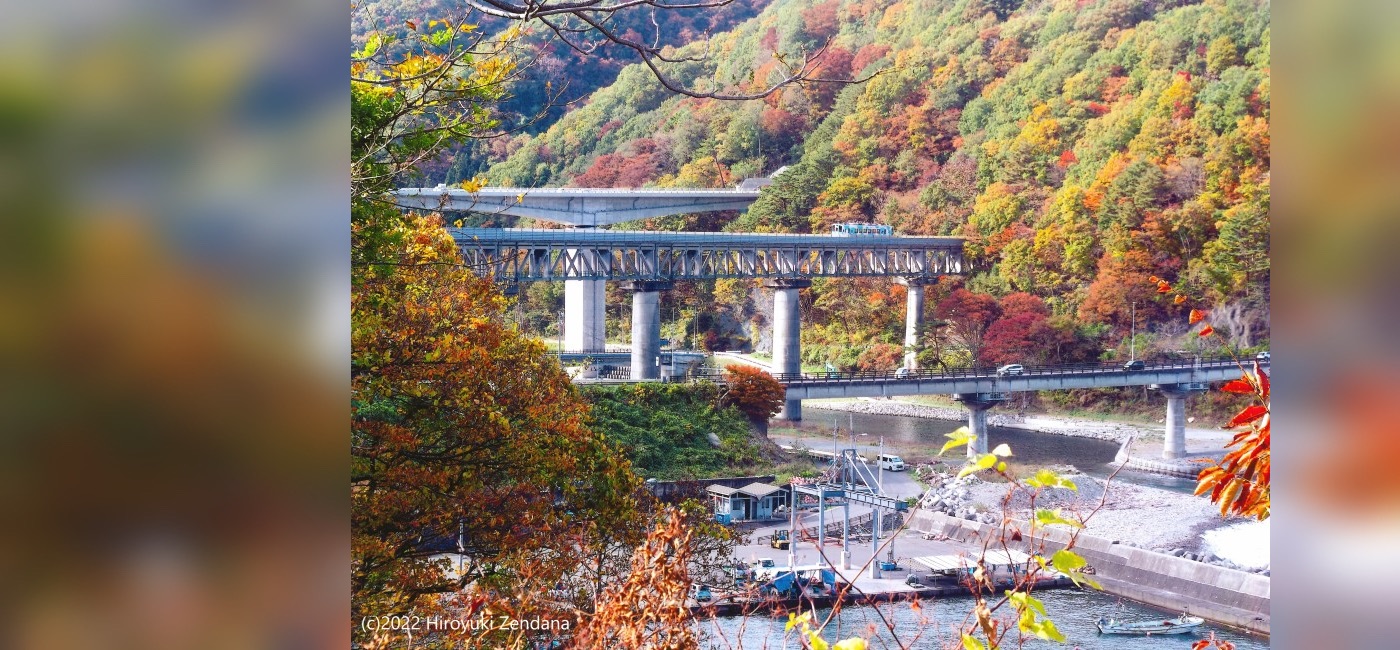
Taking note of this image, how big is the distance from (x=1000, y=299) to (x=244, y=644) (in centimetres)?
1167

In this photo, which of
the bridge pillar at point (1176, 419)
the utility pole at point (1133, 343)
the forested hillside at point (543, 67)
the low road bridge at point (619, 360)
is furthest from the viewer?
the utility pole at point (1133, 343)

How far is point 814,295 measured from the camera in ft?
36.7

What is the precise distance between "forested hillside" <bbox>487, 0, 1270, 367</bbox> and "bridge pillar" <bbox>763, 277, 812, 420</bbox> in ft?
1.15

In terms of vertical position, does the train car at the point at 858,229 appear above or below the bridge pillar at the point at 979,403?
above

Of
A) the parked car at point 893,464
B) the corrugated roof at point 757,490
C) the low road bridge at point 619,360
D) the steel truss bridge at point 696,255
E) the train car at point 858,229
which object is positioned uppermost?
the train car at point 858,229

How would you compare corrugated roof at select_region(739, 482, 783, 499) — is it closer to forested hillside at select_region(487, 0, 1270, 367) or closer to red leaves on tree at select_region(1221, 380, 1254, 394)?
forested hillside at select_region(487, 0, 1270, 367)

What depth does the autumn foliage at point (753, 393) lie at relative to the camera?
9062 millimetres

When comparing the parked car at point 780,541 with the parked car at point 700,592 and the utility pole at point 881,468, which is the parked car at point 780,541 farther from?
the utility pole at point 881,468

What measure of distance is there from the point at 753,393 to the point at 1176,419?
13.9 ft

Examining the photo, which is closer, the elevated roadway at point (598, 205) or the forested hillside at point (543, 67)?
the forested hillside at point (543, 67)

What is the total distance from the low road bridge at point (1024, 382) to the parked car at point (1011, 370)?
3cm

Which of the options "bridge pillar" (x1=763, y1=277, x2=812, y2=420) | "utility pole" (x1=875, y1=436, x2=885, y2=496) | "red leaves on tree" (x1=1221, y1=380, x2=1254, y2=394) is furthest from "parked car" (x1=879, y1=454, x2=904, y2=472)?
"red leaves on tree" (x1=1221, y1=380, x2=1254, y2=394)

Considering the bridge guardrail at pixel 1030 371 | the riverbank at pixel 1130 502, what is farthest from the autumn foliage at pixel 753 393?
the riverbank at pixel 1130 502

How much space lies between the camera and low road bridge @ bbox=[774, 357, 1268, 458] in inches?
408
